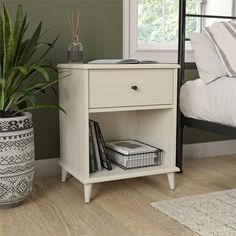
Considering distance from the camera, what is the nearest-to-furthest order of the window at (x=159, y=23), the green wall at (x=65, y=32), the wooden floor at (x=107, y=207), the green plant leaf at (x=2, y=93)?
the wooden floor at (x=107, y=207)
the green plant leaf at (x=2, y=93)
the green wall at (x=65, y=32)
the window at (x=159, y=23)

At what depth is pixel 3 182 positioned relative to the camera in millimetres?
1668

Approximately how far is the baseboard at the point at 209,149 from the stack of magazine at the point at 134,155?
26.9 inches

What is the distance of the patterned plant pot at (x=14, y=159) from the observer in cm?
166

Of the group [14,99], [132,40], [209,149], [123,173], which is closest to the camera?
[14,99]

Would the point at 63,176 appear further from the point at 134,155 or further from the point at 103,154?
the point at 134,155

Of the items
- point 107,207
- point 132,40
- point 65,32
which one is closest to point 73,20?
point 65,32

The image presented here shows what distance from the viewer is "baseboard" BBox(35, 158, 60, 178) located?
7.27 feet

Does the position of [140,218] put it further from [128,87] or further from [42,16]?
[42,16]

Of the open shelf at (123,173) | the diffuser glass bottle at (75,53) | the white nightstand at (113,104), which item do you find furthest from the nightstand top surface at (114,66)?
the open shelf at (123,173)

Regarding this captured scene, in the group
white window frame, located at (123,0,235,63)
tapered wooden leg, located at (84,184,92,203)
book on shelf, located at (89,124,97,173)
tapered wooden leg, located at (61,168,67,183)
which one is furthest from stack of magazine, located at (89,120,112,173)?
white window frame, located at (123,0,235,63)

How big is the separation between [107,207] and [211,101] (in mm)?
761

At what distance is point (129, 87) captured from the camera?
5.93 feet

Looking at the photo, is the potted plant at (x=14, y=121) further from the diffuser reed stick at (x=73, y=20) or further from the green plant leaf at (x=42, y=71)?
the diffuser reed stick at (x=73, y=20)

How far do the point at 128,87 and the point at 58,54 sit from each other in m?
0.59
